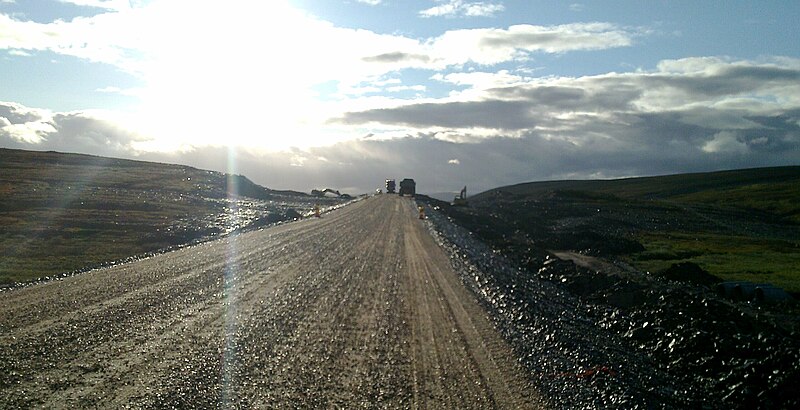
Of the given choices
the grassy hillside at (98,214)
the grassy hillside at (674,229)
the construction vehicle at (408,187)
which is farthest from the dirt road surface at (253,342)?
the construction vehicle at (408,187)

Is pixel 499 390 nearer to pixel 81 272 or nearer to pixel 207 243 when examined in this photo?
pixel 81 272

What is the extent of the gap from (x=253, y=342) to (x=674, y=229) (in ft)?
212

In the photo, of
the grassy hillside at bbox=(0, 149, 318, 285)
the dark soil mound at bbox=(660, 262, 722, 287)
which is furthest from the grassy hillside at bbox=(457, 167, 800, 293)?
the grassy hillside at bbox=(0, 149, 318, 285)

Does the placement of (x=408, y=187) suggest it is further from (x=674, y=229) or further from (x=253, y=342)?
(x=253, y=342)

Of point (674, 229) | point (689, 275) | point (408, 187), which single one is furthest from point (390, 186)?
point (689, 275)

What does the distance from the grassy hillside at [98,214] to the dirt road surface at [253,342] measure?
23.4 feet

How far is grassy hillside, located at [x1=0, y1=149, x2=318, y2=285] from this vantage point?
30750mm

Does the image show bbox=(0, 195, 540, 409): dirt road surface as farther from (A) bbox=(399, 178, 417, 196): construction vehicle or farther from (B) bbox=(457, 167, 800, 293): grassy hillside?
(A) bbox=(399, 178, 417, 196): construction vehicle

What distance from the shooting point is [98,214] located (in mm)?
50812

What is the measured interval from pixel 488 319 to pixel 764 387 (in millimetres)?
6659

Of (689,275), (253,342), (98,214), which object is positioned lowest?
(689,275)

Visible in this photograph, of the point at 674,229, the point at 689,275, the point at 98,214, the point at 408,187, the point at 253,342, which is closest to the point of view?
the point at 253,342

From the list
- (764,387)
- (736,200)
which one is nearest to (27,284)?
(764,387)

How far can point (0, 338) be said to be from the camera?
42.1 ft
